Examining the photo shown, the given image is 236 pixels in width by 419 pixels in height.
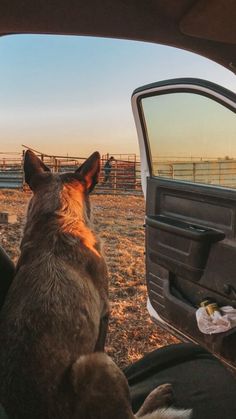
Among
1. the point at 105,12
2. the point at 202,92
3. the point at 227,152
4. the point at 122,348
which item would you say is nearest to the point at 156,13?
the point at 105,12

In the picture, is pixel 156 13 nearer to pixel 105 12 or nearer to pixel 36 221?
pixel 105 12

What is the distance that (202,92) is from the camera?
2.98 m

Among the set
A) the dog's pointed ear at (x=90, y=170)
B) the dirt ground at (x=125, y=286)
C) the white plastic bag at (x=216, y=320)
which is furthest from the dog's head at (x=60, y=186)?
→ the white plastic bag at (x=216, y=320)

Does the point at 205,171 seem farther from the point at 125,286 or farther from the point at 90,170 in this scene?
the point at 125,286

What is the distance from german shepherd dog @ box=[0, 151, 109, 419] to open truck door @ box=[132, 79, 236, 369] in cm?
70

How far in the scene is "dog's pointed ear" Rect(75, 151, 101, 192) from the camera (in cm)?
296

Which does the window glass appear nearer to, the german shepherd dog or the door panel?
the door panel

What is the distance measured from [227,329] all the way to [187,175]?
3.52ft

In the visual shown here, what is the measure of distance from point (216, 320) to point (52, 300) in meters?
1.25

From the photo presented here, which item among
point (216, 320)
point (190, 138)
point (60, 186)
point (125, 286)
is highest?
point (190, 138)

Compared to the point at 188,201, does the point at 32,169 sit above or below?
above

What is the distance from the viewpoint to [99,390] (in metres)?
1.88

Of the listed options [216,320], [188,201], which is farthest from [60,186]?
[216,320]

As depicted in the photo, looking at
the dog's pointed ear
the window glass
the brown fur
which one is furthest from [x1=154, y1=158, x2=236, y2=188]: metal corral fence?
the brown fur
